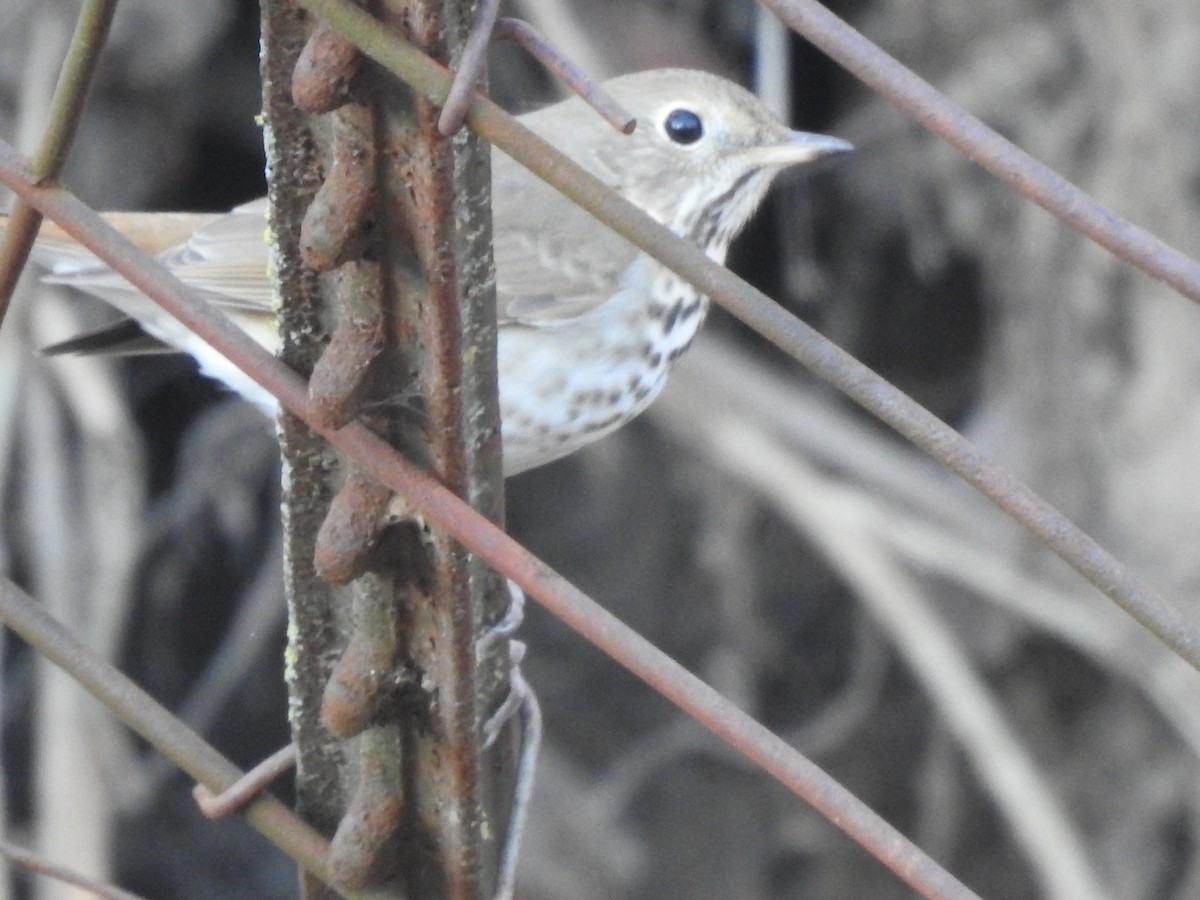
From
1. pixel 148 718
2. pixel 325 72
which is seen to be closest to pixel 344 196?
pixel 325 72

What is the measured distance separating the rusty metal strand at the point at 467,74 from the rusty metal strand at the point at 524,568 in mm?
11

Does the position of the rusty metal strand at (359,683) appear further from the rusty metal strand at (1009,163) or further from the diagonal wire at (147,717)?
the rusty metal strand at (1009,163)

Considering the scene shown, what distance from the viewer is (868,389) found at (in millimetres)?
596

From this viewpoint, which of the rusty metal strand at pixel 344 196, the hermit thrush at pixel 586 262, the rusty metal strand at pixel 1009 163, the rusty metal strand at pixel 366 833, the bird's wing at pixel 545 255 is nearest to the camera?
the rusty metal strand at pixel 1009 163

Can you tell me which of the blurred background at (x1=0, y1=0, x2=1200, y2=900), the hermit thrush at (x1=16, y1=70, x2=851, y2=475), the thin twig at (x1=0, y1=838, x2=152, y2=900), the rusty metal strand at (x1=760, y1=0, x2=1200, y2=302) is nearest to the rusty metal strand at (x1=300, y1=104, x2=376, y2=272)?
the rusty metal strand at (x1=760, y1=0, x2=1200, y2=302)

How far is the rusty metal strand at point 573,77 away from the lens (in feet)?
1.89

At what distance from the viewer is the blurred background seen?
220 centimetres

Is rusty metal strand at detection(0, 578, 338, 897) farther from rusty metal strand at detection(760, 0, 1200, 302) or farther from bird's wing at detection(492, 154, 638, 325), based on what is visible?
bird's wing at detection(492, 154, 638, 325)

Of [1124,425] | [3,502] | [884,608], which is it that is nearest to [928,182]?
[1124,425]

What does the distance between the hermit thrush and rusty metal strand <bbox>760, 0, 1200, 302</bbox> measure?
89 cm

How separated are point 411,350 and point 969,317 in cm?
229

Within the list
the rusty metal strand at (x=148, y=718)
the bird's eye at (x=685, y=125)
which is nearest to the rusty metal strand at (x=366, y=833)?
the rusty metal strand at (x=148, y=718)

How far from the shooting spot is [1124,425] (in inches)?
95.2

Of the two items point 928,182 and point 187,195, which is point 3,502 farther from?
point 928,182
